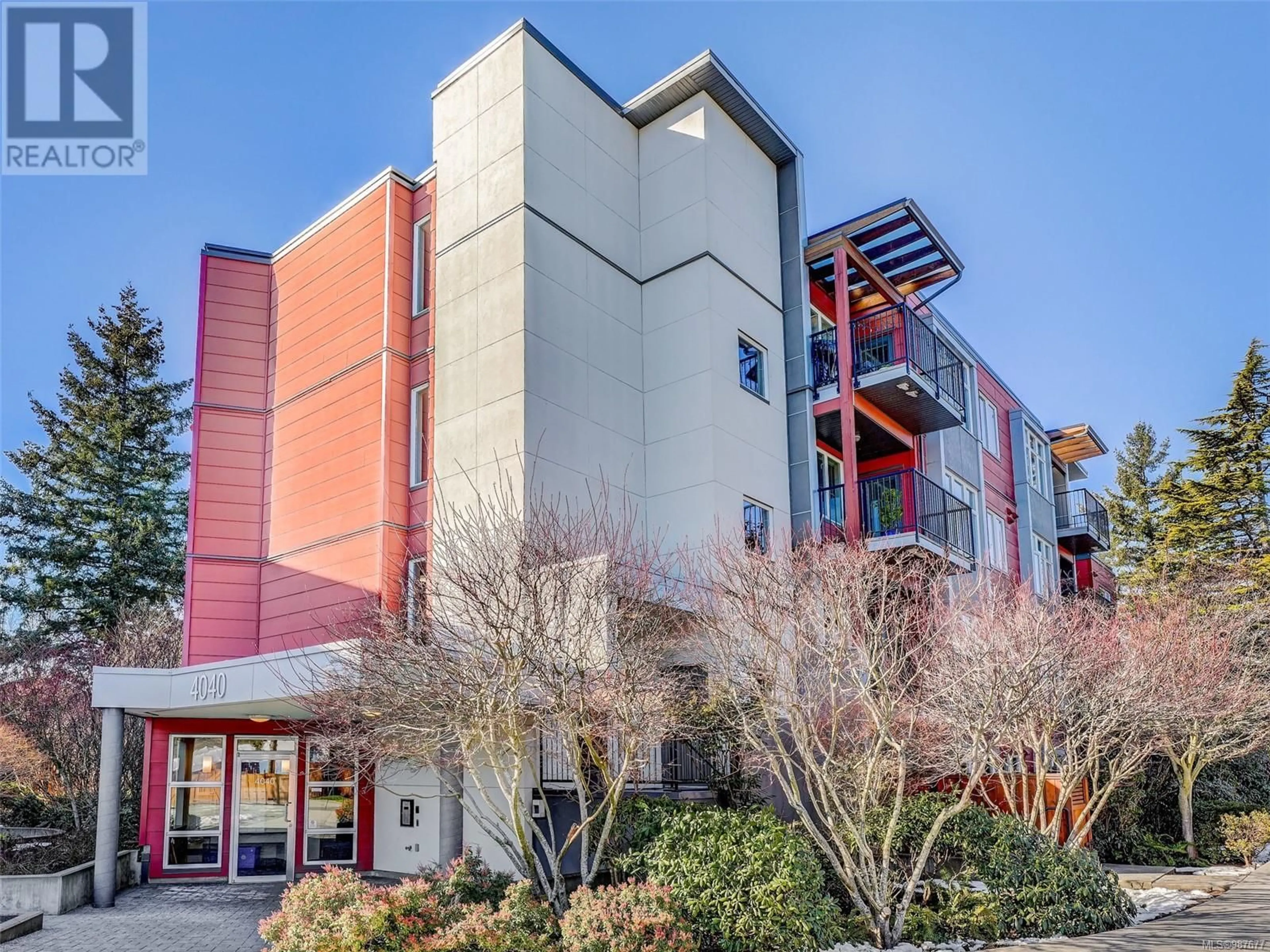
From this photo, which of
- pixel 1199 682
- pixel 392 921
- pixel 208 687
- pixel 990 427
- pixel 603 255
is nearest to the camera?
pixel 392 921

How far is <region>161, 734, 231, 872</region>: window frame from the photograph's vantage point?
52.0 feet

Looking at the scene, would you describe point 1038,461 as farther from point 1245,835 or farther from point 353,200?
point 353,200

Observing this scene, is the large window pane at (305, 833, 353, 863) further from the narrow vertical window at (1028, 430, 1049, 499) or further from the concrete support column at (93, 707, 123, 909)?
the narrow vertical window at (1028, 430, 1049, 499)

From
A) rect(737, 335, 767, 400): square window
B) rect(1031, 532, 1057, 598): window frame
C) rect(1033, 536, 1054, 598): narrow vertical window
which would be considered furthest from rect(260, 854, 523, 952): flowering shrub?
rect(1033, 536, 1054, 598): narrow vertical window

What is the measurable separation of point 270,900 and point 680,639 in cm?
709

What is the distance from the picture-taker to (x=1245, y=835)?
1727 cm

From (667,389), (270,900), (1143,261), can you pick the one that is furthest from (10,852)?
(1143,261)

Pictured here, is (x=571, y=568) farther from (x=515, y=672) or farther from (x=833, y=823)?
(x=833, y=823)

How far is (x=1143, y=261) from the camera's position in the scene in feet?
66.2

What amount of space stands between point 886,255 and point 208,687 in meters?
14.8

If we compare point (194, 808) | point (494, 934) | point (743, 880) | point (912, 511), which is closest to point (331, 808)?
point (194, 808)

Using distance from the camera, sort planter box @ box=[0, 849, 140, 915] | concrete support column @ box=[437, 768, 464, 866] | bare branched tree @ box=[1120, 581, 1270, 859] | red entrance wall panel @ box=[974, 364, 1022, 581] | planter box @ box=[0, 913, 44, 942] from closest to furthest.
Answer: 1. planter box @ box=[0, 913, 44, 942]
2. planter box @ box=[0, 849, 140, 915]
3. concrete support column @ box=[437, 768, 464, 866]
4. bare branched tree @ box=[1120, 581, 1270, 859]
5. red entrance wall panel @ box=[974, 364, 1022, 581]

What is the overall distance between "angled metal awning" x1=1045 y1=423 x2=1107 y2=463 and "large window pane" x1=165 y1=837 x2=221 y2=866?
25.8 meters

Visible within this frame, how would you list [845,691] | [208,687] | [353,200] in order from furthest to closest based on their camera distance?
[353,200], [208,687], [845,691]
